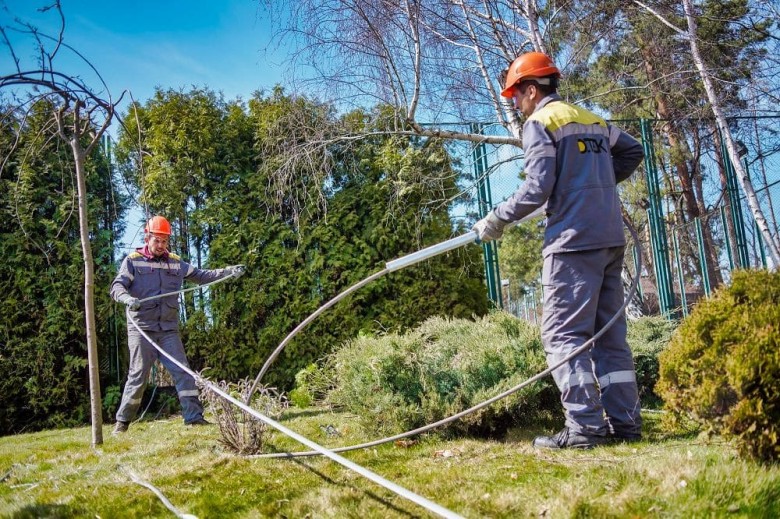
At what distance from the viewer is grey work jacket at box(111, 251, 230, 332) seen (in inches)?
250

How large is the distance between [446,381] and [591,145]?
1.89 meters

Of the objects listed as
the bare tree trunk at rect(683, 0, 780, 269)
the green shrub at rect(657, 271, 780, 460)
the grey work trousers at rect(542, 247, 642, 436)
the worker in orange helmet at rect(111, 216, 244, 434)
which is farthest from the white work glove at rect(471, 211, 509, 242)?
the bare tree trunk at rect(683, 0, 780, 269)

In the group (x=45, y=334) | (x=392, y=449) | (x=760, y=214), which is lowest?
(x=392, y=449)

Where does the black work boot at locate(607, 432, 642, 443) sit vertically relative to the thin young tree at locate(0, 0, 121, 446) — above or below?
below

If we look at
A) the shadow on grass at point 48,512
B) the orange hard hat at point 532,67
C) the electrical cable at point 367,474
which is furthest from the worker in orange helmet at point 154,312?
the orange hard hat at point 532,67

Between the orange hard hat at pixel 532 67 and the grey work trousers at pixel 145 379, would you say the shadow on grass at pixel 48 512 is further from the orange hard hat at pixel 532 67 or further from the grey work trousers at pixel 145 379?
the orange hard hat at pixel 532 67

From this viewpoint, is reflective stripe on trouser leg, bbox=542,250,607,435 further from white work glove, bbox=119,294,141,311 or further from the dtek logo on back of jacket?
white work glove, bbox=119,294,141,311

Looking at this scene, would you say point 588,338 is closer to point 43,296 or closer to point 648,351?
point 648,351

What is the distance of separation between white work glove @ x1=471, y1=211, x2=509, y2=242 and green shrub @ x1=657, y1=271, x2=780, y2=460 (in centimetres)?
108

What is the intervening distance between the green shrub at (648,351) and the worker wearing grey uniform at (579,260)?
1.67 meters

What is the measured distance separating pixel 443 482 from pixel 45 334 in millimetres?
6657

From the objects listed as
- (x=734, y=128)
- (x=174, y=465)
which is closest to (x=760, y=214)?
(x=734, y=128)

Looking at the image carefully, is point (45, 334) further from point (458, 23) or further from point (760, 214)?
point (760, 214)

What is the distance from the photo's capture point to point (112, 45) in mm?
6594
